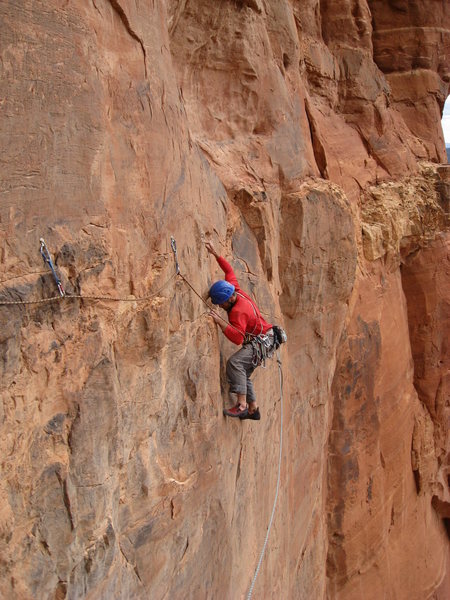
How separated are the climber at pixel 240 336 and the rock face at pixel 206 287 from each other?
0.13 meters

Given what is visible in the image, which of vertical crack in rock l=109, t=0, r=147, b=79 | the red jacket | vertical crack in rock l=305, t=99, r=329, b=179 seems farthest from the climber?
vertical crack in rock l=305, t=99, r=329, b=179

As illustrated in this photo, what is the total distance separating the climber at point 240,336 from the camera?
474 centimetres

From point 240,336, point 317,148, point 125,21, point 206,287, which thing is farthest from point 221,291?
point 317,148

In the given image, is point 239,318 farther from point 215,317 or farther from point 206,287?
point 206,287

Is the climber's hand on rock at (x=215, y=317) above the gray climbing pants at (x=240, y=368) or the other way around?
above

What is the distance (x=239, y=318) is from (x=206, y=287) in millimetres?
376

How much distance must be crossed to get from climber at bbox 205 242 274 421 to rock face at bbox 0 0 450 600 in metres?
0.13

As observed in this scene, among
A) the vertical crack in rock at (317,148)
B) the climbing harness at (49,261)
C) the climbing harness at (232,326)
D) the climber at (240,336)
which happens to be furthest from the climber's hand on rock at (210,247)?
the vertical crack in rock at (317,148)

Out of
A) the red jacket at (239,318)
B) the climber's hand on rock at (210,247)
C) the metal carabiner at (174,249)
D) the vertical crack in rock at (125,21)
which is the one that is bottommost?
the red jacket at (239,318)

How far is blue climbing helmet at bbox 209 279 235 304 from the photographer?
4617 millimetres

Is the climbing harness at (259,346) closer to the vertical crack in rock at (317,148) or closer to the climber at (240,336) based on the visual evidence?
the climber at (240,336)

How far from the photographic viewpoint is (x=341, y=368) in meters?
8.51

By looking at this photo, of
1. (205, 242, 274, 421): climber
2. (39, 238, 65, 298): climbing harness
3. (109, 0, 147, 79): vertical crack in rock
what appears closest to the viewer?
(39, 238, 65, 298): climbing harness

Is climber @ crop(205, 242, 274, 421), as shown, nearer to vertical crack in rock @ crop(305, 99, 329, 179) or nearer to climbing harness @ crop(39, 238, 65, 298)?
climbing harness @ crop(39, 238, 65, 298)
